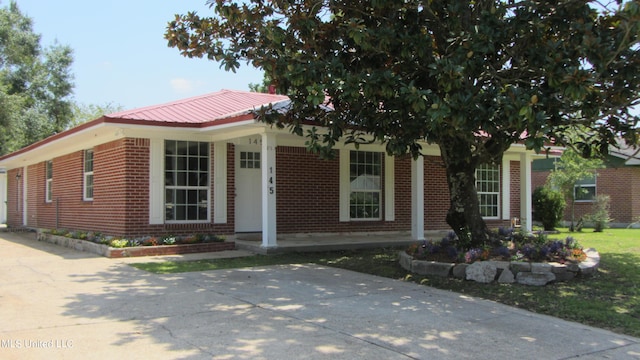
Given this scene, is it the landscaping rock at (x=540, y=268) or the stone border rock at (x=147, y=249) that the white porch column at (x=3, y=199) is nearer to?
the stone border rock at (x=147, y=249)

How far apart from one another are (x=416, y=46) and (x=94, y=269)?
22.1 feet

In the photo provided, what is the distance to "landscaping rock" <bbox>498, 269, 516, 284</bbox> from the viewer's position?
8.15 meters

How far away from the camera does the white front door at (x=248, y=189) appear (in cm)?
1381

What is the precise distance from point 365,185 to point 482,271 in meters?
7.23

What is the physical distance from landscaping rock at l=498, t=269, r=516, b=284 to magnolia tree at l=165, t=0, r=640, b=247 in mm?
1239

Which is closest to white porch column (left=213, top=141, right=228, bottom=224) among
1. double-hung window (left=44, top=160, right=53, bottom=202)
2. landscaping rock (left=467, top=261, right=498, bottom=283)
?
landscaping rock (left=467, top=261, right=498, bottom=283)

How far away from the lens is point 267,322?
586cm

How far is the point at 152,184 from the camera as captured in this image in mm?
12328

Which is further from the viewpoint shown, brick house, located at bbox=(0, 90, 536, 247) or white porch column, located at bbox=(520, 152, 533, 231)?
white porch column, located at bbox=(520, 152, 533, 231)

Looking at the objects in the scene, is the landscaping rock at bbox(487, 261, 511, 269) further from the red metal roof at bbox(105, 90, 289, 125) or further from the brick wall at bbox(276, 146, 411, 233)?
the brick wall at bbox(276, 146, 411, 233)

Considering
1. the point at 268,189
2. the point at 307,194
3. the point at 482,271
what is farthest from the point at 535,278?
the point at 307,194

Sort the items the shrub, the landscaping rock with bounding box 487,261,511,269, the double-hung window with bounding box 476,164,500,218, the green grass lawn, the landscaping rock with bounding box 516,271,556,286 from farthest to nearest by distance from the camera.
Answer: the shrub → the double-hung window with bounding box 476,164,500,218 → the landscaping rock with bounding box 487,261,511,269 → the landscaping rock with bounding box 516,271,556,286 → the green grass lawn

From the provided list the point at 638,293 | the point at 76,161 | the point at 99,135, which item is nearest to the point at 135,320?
the point at 638,293

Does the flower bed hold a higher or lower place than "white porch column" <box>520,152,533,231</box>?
lower
